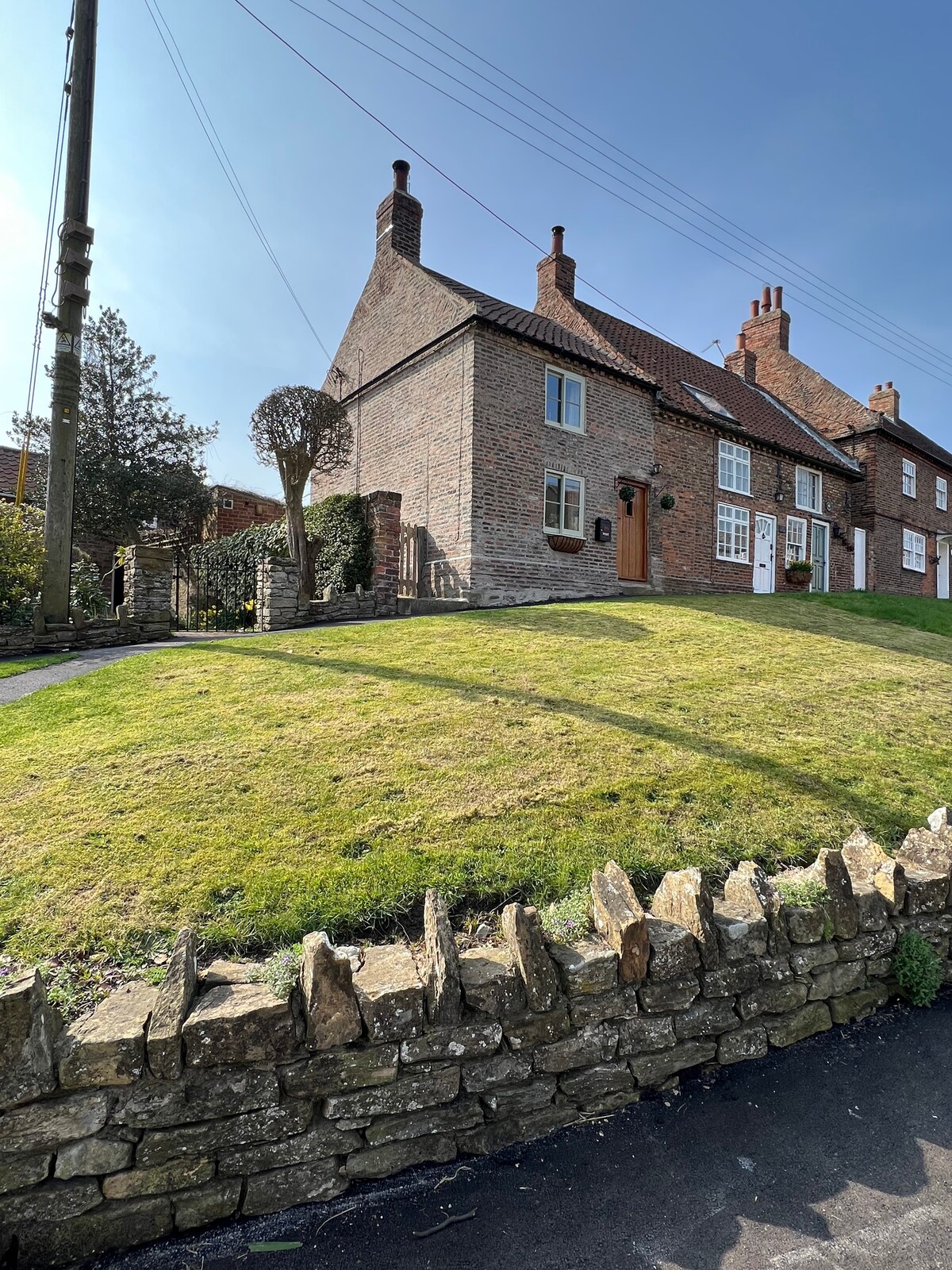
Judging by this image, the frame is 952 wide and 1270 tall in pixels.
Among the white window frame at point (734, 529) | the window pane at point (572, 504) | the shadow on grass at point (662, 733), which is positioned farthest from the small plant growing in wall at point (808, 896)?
the white window frame at point (734, 529)

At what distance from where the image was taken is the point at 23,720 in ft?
16.5

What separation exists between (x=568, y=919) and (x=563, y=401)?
14.1 metres

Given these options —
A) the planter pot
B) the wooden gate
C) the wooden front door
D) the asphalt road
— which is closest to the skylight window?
the wooden front door

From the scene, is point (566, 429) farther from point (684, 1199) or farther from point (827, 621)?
point (684, 1199)

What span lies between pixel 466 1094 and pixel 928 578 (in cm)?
3026

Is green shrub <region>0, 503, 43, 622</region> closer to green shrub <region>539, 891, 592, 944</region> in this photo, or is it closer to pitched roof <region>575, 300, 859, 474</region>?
green shrub <region>539, 891, 592, 944</region>

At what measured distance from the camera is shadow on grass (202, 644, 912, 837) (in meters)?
4.21

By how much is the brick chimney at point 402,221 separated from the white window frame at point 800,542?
14.0 meters

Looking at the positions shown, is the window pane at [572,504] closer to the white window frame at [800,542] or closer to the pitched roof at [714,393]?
the pitched roof at [714,393]

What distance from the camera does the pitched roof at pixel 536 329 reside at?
45.8 ft

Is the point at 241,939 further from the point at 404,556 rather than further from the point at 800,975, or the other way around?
the point at 404,556

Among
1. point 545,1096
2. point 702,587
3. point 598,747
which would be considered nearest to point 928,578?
point 702,587

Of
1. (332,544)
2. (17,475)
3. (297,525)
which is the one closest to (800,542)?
(332,544)

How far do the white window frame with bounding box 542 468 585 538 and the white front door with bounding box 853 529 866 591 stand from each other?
13219 mm
